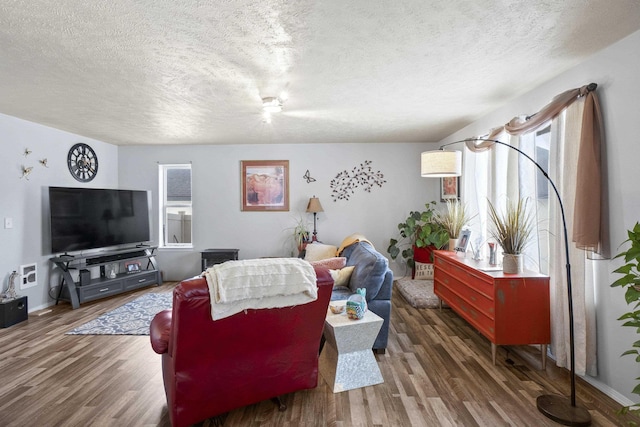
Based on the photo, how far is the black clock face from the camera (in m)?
4.60

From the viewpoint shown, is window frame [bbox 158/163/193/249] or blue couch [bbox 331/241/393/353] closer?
blue couch [bbox 331/241/393/353]

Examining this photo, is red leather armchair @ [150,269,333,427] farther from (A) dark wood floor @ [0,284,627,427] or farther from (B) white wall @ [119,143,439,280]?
(B) white wall @ [119,143,439,280]

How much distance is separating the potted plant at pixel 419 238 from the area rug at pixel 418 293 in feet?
1.25

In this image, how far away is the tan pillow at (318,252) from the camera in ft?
15.2

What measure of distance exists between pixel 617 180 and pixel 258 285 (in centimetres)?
239

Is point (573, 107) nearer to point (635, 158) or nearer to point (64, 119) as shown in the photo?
point (635, 158)

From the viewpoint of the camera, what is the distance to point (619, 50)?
81.8 inches

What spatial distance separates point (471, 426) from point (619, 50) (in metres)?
2.54

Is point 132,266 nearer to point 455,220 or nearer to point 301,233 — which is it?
point 301,233

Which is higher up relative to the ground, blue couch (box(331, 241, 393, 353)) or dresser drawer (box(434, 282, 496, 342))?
blue couch (box(331, 241, 393, 353))

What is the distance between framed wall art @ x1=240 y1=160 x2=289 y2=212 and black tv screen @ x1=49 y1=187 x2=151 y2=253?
1.60m

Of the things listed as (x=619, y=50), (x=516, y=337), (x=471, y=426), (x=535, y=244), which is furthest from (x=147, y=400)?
(x=619, y=50)

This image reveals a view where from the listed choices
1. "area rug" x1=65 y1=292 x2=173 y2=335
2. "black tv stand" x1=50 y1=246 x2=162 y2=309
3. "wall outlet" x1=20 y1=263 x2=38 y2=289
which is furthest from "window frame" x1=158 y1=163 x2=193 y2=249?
"wall outlet" x1=20 y1=263 x2=38 y2=289

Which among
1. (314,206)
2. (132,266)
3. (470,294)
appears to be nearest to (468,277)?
(470,294)
